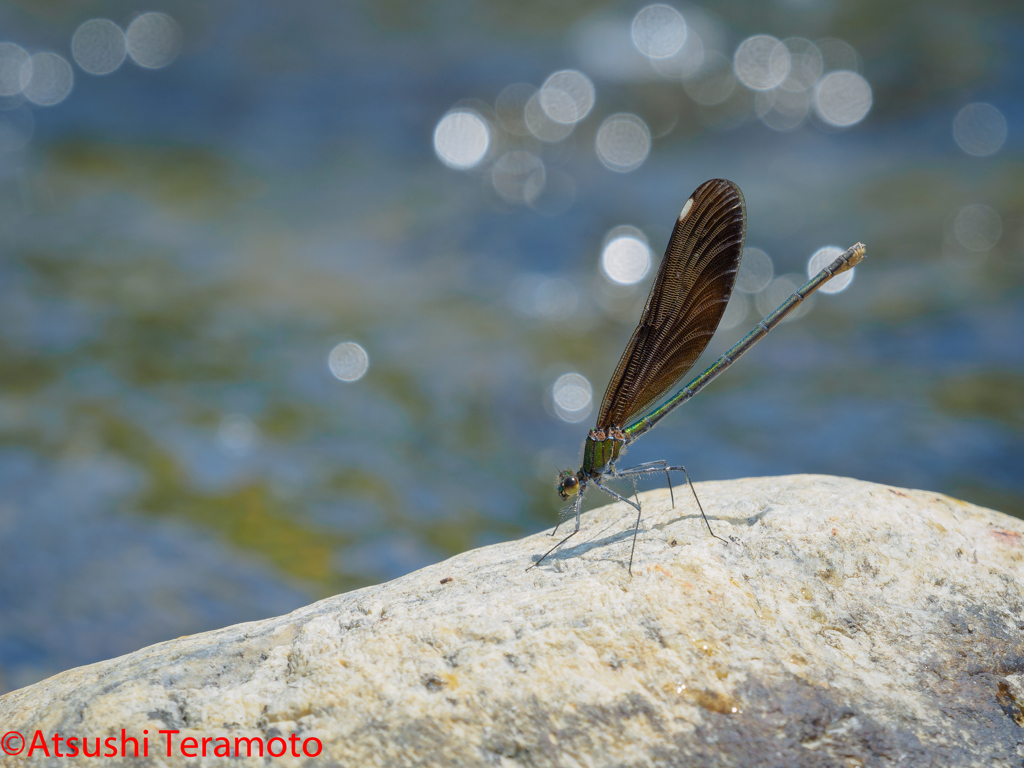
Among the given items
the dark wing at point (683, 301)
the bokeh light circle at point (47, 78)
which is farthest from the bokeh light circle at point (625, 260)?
the bokeh light circle at point (47, 78)

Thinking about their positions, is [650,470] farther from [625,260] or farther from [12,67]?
[12,67]

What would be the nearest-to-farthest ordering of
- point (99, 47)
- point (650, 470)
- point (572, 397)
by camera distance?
1. point (650, 470)
2. point (572, 397)
3. point (99, 47)

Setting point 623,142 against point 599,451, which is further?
point 623,142

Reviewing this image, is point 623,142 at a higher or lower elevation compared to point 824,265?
higher

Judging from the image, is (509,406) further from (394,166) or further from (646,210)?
(394,166)

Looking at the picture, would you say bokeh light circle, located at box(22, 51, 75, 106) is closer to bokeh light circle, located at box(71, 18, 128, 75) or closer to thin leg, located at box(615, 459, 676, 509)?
bokeh light circle, located at box(71, 18, 128, 75)

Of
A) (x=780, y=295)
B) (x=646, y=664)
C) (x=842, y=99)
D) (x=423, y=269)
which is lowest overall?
(x=646, y=664)

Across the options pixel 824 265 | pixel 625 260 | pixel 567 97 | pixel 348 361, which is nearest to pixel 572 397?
pixel 348 361

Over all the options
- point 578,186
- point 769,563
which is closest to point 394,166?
point 578,186
